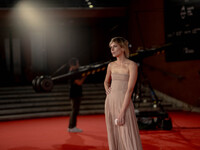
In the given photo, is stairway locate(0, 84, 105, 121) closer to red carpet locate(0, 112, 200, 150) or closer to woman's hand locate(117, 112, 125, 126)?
red carpet locate(0, 112, 200, 150)

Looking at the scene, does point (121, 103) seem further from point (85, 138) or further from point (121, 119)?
point (85, 138)

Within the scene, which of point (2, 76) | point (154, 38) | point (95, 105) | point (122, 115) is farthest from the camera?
point (2, 76)

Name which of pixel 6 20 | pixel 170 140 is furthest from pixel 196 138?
pixel 6 20

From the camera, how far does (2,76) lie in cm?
1286

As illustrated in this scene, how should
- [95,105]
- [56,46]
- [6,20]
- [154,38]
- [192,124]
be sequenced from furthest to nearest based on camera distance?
[56,46], [6,20], [154,38], [95,105], [192,124]

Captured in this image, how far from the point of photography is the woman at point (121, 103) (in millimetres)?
2406

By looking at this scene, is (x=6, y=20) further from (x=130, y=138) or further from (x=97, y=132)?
(x=130, y=138)

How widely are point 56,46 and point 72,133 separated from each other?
28.7ft

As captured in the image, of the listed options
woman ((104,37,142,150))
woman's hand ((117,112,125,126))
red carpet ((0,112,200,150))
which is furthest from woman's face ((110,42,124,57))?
red carpet ((0,112,200,150))

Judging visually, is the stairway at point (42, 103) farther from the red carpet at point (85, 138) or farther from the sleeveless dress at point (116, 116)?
the sleeveless dress at point (116, 116)

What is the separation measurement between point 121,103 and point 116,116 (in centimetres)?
14

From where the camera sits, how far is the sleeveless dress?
246 cm

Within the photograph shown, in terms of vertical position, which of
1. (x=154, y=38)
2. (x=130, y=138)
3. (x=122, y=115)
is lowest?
(x=130, y=138)

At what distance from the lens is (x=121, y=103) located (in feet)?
8.14
